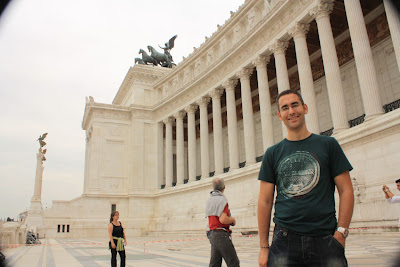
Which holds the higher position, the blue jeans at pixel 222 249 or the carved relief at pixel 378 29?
the carved relief at pixel 378 29

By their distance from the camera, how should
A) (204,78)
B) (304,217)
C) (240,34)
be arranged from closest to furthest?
(304,217), (240,34), (204,78)

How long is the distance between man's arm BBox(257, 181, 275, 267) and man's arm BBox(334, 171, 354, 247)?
24.7 inches

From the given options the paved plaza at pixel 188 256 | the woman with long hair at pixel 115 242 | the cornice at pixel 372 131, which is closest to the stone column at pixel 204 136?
the cornice at pixel 372 131

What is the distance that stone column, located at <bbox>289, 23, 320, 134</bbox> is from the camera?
2334 centimetres

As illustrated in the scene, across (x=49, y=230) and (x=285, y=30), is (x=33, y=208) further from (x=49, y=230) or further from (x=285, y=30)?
(x=285, y=30)

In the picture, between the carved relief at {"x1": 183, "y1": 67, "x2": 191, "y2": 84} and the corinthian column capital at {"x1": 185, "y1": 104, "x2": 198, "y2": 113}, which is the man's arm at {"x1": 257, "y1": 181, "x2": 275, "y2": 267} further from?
the carved relief at {"x1": 183, "y1": 67, "x2": 191, "y2": 84}

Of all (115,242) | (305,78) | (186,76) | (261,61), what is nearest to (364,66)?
(305,78)

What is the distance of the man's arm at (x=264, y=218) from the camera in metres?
3.15

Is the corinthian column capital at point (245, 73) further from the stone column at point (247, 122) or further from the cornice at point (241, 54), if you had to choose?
the cornice at point (241, 54)

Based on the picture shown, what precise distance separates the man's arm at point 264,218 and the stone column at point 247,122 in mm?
26660

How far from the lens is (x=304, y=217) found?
2934 mm

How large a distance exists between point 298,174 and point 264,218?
1.79ft

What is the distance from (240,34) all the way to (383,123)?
61.7ft

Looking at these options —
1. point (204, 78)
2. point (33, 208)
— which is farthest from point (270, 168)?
point (33, 208)
